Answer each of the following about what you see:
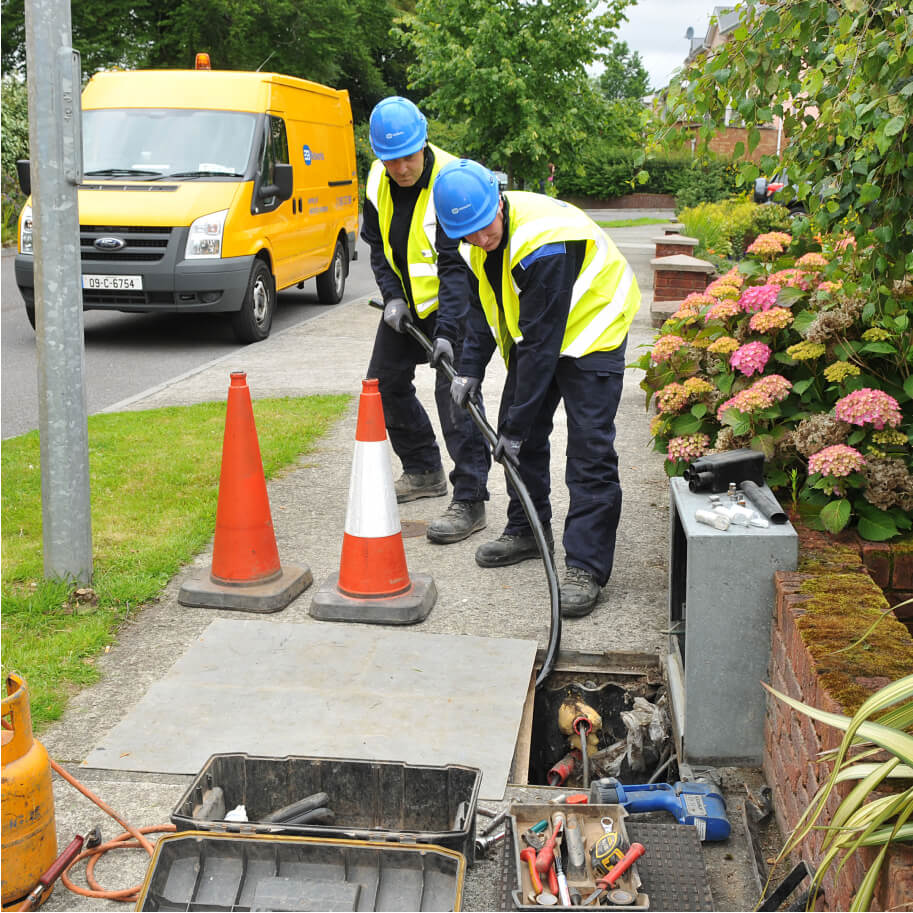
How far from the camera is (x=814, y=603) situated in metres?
3.03

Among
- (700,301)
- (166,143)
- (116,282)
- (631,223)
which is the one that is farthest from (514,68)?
(631,223)

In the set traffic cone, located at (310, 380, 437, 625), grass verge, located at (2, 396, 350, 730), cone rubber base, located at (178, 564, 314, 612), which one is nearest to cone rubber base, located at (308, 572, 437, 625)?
traffic cone, located at (310, 380, 437, 625)

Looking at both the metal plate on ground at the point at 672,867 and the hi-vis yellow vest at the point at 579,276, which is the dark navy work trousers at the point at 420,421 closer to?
the hi-vis yellow vest at the point at 579,276

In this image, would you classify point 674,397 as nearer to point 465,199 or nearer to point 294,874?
point 465,199

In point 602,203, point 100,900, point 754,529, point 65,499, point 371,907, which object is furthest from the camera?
point 602,203

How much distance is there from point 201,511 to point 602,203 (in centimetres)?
4308

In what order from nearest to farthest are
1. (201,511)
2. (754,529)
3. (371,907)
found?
(371,907) < (754,529) < (201,511)

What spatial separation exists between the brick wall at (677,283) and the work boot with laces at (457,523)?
20.9 feet

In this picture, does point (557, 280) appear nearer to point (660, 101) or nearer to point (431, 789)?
point (660, 101)

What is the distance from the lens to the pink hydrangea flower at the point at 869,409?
370 centimetres

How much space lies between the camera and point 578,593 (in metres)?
4.47

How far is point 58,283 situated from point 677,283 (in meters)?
8.06

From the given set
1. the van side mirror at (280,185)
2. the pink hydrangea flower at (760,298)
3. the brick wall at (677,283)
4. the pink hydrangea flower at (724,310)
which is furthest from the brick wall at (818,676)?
the van side mirror at (280,185)

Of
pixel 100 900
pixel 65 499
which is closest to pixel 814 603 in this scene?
pixel 100 900
